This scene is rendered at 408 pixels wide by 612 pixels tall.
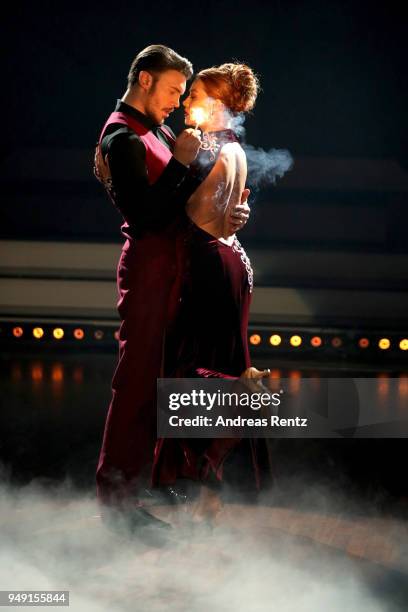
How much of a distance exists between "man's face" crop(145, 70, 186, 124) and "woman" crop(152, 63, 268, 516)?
5 cm

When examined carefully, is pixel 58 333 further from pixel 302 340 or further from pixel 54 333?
pixel 302 340

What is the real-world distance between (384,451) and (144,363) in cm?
153

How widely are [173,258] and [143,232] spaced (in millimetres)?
121

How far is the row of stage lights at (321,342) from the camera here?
5.38m

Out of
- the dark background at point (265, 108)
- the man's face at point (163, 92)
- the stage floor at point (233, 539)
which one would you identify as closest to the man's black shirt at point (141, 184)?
the man's face at point (163, 92)

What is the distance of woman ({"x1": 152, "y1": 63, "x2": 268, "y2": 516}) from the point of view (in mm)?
2365

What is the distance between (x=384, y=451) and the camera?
3.58 meters

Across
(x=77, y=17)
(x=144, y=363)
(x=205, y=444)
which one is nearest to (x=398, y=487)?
(x=205, y=444)

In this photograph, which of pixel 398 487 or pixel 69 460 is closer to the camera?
pixel 398 487

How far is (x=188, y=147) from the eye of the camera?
7.58 feet

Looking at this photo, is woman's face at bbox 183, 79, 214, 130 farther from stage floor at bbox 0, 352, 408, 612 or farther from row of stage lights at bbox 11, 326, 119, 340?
row of stage lights at bbox 11, 326, 119, 340

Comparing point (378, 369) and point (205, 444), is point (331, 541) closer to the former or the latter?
point (205, 444)

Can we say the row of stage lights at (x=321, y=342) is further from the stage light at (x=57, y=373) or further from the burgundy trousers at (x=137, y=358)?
the burgundy trousers at (x=137, y=358)

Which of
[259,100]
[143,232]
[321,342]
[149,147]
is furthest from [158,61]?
[321,342]
